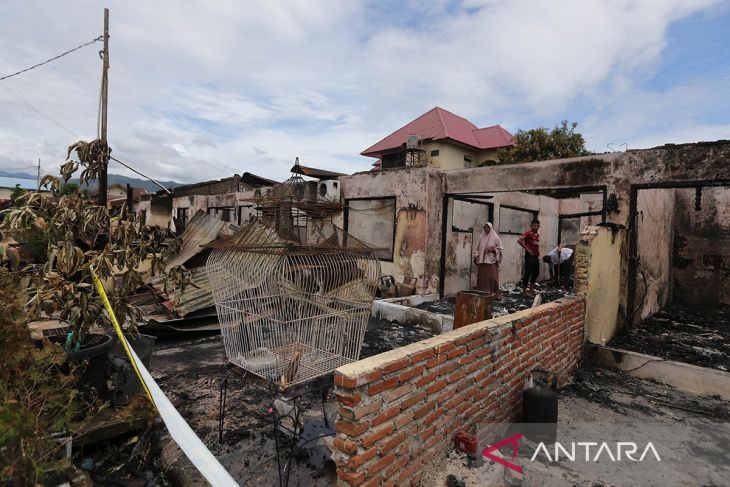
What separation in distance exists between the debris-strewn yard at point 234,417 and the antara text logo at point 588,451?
1.46 metres

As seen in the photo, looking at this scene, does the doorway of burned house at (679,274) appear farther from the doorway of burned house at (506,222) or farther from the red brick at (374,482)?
the red brick at (374,482)

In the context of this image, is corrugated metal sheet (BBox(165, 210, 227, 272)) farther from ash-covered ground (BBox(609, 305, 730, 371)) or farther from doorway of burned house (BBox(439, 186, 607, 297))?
ash-covered ground (BBox(609, 305, 730, 371))

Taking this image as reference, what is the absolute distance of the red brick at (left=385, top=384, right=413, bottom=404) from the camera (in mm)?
2150

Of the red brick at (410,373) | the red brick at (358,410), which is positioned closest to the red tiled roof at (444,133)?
the red brick at (410,373)

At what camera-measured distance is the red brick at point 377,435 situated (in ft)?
6.55

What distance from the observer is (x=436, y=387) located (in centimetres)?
251

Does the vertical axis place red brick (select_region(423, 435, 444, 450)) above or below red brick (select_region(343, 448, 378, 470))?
below

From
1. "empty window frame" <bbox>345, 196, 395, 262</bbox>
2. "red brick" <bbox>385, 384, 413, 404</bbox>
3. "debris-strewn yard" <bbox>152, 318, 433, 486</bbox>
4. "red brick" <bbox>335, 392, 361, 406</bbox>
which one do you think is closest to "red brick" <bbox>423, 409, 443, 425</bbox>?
"red brick" <bbox>385, 384, 413, 404</bbox>

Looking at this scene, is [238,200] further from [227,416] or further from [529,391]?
[529,391]

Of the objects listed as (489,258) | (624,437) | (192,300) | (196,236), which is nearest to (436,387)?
(624,437)

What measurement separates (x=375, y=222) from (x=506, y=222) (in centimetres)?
406

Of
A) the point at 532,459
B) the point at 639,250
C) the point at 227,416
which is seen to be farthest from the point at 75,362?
the point at 639,250

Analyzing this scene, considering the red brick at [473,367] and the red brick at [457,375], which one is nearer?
the red brick at [457,375]

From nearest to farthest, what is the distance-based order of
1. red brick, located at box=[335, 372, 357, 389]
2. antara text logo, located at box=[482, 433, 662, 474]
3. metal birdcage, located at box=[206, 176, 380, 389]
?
red brick, located at box=[335, 372, 357, 389]
antara text logo, located at box=[482, 433, 662, 474]
metal birdcage, located at box=[206, 176, 380, 389]
